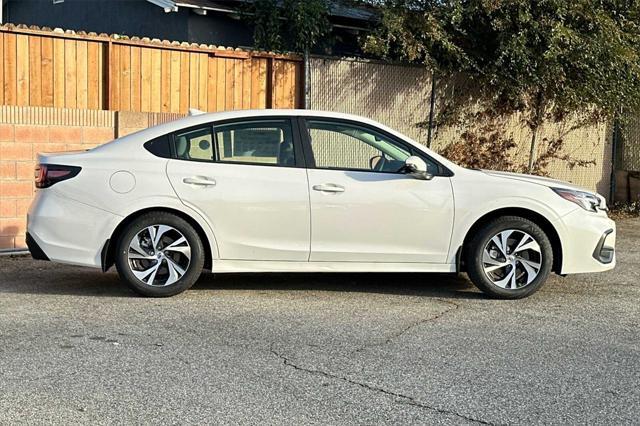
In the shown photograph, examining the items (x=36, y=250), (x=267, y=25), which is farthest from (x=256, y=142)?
(x=267, y=25)

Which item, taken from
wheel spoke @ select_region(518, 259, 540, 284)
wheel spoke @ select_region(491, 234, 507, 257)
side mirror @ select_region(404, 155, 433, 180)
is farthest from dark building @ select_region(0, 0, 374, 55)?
wheel spoke @ select_region(518, 259, 540, 284)

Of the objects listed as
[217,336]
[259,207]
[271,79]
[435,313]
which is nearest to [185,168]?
[259,207]

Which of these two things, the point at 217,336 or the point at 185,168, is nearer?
the point at 217,336

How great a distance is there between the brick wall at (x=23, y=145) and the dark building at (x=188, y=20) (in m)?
4.19

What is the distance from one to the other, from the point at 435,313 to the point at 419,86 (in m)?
6.11

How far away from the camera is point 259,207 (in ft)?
23.6

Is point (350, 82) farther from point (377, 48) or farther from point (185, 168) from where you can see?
point (185, 168)

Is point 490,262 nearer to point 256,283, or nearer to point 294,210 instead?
point 294,210

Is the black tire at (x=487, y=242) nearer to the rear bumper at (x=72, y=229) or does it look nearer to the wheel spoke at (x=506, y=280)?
the wheel spoke at (x=506, y=280)

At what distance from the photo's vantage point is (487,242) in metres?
7.33

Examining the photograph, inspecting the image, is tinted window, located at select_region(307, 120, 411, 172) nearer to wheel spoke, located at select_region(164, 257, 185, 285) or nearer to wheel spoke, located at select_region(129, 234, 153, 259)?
wheel spoke, located at select_region(164, 257, 185, 285)

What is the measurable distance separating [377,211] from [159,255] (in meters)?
1.89

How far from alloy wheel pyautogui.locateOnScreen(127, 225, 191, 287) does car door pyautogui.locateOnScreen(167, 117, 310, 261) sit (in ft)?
1.02

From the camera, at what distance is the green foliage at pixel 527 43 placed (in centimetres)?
1137
